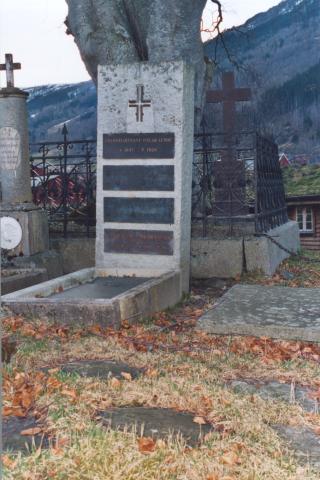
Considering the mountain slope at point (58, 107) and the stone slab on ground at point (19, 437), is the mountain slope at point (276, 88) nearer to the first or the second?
the mountain slope at point (58, 107)

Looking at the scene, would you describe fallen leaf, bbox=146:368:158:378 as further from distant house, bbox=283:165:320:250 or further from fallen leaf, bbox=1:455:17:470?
distant house, bbox=283:165:320:250

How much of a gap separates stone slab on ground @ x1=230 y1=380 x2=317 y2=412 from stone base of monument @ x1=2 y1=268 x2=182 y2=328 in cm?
183

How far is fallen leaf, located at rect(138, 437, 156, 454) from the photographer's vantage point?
2.73 meters

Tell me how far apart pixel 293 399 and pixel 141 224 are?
4.23m

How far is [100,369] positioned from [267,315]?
2043mm

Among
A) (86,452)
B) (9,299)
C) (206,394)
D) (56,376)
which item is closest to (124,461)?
(86,452)

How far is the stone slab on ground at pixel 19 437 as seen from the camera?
9.26ft

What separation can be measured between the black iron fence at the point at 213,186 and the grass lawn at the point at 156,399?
13.6 feet

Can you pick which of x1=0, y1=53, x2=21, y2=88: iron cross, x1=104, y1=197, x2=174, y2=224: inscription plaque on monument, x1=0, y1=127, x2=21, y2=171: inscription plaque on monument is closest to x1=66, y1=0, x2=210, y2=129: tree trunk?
x1=0, y1=53, x2=21, y2=88: iron cross

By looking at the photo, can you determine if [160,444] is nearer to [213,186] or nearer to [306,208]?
[213,186]

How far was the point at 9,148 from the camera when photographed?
842cm

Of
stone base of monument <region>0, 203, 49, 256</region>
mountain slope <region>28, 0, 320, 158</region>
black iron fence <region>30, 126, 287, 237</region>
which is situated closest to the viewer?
stone base of monument <region>0, 203, 49, 256</region>

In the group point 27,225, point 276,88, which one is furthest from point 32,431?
point 276,88

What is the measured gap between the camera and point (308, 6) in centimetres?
16725
